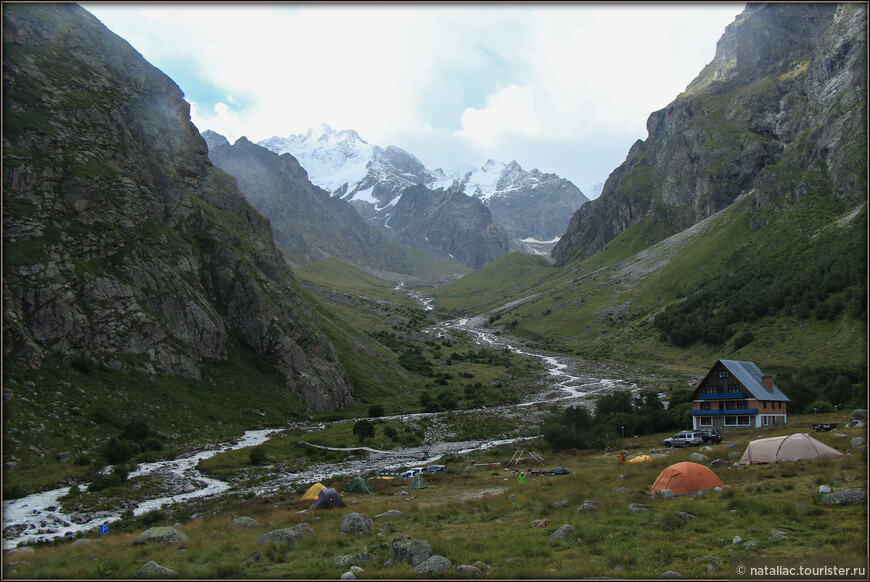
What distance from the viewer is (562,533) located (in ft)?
75.7

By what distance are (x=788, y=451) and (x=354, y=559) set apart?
32.0 metres

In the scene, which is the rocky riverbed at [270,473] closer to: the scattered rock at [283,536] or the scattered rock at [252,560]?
the scattered rock at [283,536]

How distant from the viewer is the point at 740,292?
468ft

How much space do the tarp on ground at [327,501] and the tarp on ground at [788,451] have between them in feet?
95.5

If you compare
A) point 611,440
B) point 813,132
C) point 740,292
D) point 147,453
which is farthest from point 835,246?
point 147,453

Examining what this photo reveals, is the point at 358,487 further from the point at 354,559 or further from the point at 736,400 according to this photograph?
the point at 736,400

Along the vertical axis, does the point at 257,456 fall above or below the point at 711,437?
below

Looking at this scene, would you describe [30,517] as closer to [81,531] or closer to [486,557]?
[81,531]

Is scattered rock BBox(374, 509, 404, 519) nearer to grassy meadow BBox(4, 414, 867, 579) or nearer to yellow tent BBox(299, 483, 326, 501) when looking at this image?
grassy meadow BBox(4, 414, 867, 579)

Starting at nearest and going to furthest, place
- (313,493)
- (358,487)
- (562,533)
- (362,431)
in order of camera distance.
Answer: (562,533), (313,493), (358,487), (362,431)

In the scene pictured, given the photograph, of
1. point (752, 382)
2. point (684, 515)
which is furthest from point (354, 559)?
point (752, 382)

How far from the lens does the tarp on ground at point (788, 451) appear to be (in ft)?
115

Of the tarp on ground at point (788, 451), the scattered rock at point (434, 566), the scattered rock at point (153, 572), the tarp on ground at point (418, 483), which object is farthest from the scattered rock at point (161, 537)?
the tarp on ground at point (788, 451)

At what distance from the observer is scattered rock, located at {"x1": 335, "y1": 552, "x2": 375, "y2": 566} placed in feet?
67.9
